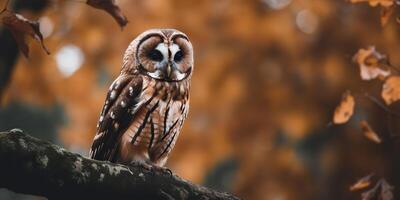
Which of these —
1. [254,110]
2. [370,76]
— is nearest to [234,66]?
[254,110]

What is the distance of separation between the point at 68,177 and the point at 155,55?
1213 millimetres

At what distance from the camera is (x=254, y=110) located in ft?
18.8

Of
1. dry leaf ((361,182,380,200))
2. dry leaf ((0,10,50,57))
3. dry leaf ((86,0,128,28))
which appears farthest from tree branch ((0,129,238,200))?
dry leaf ((361,182,380,200))

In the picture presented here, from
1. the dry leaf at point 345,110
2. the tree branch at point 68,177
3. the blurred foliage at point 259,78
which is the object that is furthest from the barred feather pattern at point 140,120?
the blurred foliage at point 259,78

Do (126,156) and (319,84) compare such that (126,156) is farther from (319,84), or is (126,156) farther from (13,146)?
(319,84)

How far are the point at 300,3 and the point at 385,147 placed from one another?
1219 millimetres

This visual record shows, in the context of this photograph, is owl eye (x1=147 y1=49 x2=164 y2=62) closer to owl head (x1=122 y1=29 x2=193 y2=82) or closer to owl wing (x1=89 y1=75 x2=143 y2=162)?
owl head (x1=122 y1=29 x2=193 y2=82)

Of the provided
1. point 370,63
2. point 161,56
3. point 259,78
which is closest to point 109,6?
point 370,63

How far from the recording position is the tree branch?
2236 mm

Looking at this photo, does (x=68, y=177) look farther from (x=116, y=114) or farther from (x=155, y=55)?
(x=155, y=55)

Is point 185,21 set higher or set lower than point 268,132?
higher

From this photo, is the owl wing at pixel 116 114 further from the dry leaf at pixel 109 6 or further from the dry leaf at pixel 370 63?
the dry leaf at pixel 370 63

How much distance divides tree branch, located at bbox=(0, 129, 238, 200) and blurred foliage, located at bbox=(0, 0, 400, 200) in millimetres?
2886

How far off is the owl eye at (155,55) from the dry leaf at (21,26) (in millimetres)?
1196
